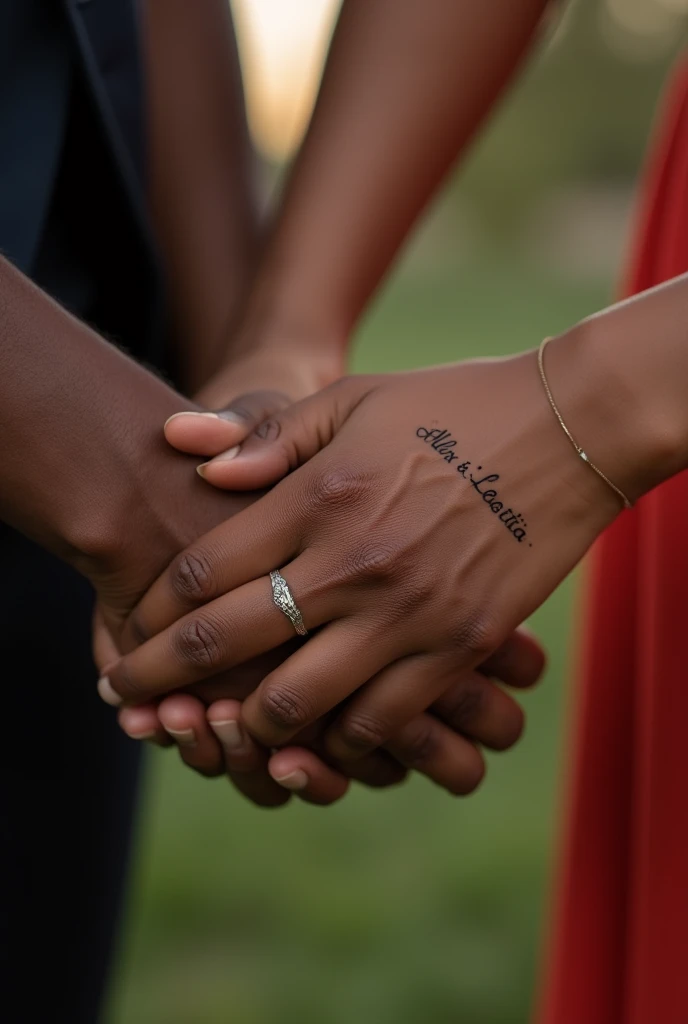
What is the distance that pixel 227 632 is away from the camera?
1.27 metres

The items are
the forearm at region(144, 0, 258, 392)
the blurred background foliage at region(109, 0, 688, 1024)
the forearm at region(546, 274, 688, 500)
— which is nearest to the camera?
the forearm at region(546, 274, 688, 500)

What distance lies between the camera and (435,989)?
2.41 metres

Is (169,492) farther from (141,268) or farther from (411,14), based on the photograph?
(411,14)

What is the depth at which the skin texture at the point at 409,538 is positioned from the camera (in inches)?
48.5

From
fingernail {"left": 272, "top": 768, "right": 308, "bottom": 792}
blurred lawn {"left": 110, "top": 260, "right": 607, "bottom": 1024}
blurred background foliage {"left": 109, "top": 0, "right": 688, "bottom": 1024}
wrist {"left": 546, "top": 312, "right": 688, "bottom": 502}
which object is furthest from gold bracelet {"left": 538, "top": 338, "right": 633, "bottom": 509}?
blurred lawn {"left": 110, "top": 260, "right": 607, "bottom": 1024}

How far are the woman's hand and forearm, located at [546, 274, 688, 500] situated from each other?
21 mm

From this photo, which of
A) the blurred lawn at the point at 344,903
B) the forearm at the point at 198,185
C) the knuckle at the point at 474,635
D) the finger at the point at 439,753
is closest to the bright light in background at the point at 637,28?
the blurred lawn at the point at 344,903

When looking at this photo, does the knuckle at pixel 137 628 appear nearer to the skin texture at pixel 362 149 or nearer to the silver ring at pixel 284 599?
the silver ring at pixel 284 599

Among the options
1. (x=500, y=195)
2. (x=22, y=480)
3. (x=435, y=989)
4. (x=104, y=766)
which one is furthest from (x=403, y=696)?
(x=500, y=195)

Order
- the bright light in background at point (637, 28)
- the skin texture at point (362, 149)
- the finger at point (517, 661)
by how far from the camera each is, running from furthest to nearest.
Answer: the bright light in background at point (637, 28) < the skin texture at point (362, 149) < the finger at point (517, 661)

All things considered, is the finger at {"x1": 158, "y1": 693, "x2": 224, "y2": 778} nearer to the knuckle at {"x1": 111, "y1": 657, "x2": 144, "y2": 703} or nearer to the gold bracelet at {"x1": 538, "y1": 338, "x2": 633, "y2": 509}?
the knuckle at {"x1": 111, "y1": 657, "x2": 144, "y2": 703}

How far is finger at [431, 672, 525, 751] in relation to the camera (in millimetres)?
1437

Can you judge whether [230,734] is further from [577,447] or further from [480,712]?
[577,447]

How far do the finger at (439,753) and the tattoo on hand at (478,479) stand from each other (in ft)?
0.98
